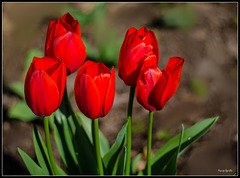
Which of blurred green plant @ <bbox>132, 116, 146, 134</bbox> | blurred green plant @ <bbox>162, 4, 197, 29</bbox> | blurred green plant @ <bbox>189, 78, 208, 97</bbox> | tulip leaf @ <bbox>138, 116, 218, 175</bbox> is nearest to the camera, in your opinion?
tulip leaf @ <bbox>138, 116, 218, 175</bbox>

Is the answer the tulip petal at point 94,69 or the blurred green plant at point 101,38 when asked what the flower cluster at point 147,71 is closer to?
the tulip petal at point 94,69

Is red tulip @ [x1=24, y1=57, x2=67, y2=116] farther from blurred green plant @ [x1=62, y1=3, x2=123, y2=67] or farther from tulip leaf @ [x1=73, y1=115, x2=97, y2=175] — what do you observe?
blurred green plant @ [x1=62, y1=3, x2=123, y2=67]

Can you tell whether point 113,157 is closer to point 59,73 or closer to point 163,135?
point 59,73

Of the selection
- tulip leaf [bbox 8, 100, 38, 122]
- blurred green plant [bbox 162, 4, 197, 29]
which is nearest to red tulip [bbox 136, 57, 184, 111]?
tulip leaf [bbox 8, 100, 38, 122]

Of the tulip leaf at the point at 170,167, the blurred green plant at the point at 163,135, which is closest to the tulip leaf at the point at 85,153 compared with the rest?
the tulip leaf at the point at 170,167

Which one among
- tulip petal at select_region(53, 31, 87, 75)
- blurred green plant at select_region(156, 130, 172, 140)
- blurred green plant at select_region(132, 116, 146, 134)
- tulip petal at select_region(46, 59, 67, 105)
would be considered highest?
tulip petal at select_region(53, 31, 87, 75)

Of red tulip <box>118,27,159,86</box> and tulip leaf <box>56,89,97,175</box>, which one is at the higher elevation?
red tulip <box>118,27,159,86</box>

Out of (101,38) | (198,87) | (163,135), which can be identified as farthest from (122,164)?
(101,38)
